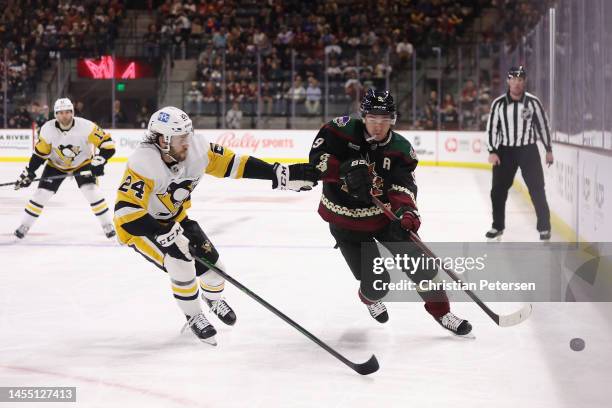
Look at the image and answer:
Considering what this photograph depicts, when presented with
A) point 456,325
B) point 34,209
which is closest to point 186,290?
point 456,325

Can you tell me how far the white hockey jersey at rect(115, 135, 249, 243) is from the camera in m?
3.57

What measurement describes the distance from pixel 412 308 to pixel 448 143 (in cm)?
1133

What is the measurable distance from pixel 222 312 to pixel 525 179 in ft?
11.3

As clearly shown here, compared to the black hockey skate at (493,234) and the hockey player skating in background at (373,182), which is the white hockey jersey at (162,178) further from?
the black hockey skate at (493,234)

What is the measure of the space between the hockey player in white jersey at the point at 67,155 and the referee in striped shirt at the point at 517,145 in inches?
115

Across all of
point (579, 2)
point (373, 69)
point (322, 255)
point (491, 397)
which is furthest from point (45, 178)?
point (373, 69)

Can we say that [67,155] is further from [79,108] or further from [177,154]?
[79,108]

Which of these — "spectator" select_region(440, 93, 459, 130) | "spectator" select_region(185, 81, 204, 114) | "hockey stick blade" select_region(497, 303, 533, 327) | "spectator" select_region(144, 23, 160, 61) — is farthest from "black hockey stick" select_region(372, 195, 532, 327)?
"spectator" select_region(144, 23, 160, 61)

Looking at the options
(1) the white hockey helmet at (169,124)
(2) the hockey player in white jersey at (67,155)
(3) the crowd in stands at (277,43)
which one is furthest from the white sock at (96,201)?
(3) the crowd in stands at (277,43)

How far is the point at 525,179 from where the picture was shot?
676 cm

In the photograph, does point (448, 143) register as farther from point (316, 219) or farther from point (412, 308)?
point (412, 308)

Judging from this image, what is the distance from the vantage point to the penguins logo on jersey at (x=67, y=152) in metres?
6.98

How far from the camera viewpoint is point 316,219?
838 centimetres

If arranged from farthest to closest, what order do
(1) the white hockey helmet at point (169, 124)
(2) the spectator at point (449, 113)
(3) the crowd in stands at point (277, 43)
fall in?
(3) the crowd in stands at point (277, 43) → (2) the spectator at point (449, 113) → (1) the white hockey helmet at point (169, 124)
